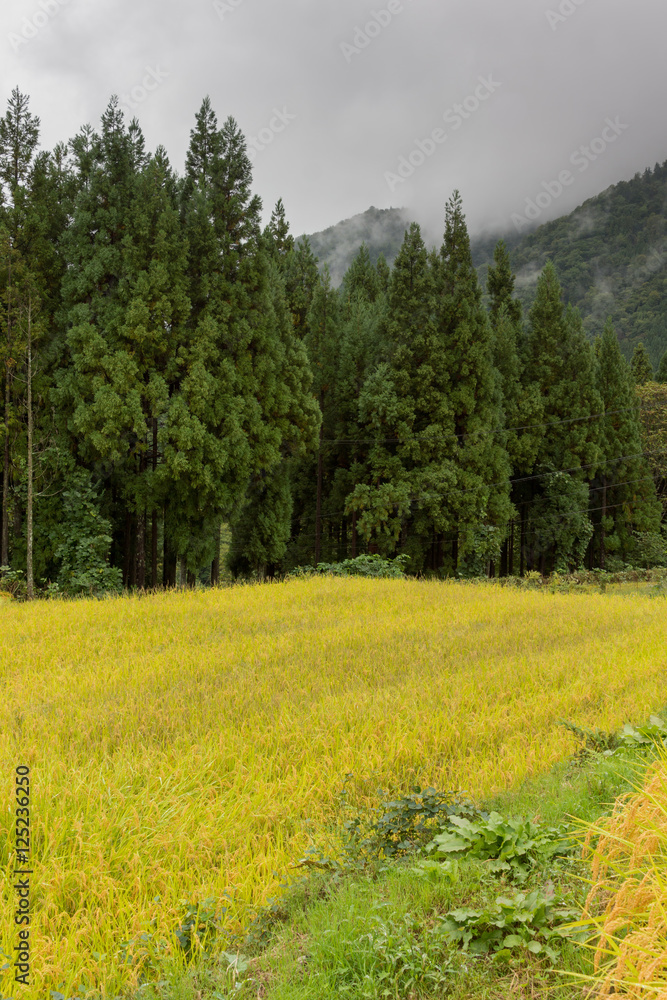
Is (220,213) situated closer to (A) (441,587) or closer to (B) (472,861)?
(A) (441,587)

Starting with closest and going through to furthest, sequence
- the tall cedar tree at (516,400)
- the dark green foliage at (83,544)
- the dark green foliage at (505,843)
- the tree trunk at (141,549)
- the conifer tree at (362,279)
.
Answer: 1. the dark green foliage at (505,843)
2. the dark green foliage at (83,544)
3. the tree trunk at (141,549)
4. the tall cedar tree at (516,400)
5. the conifer tree at (362,279)

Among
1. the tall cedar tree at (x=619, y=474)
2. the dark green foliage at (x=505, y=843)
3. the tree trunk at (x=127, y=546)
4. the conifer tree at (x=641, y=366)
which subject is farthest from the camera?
the conifer tree at (x=641, y=366)

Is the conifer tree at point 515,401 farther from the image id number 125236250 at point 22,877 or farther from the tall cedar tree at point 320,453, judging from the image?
the image id number 125236250 at point 22,877

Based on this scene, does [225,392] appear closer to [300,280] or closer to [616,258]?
[300,280]

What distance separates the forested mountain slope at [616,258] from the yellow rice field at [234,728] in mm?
67565

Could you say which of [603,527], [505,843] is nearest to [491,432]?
[603,527]

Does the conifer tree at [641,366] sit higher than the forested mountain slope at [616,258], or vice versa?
the forested mountain slope at [616,258]

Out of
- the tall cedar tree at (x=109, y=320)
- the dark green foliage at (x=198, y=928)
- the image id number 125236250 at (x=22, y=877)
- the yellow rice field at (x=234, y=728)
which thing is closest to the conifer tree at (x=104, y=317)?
the tall cedar tree at (x=109, y=320)

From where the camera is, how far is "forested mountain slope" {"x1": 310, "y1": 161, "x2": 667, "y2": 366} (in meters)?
81.8

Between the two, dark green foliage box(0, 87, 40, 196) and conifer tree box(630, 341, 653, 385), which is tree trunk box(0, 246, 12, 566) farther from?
conifer tree box(630, 341, 653, 385)

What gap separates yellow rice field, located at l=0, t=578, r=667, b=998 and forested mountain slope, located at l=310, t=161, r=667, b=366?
67565 millimetres

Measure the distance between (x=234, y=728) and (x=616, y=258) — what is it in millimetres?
115440

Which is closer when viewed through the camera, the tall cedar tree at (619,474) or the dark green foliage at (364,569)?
the dark green foliage at (364,569)

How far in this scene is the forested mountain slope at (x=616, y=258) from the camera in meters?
81.8
